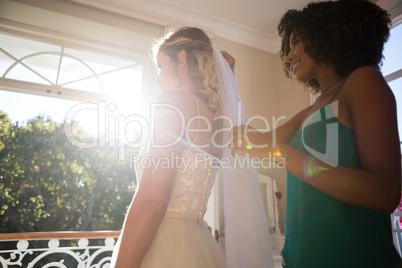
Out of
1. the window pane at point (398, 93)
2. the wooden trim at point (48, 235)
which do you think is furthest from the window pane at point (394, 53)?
the wooden trim at point (48, 235)

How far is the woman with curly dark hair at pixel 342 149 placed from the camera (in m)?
0.59

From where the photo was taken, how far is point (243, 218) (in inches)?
42.1

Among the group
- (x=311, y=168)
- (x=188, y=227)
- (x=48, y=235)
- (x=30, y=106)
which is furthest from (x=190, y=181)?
(x=30, y=106)

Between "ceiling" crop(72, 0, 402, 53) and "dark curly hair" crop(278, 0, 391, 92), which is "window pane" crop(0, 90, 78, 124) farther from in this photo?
"dark curly hair" crop(278, 0, 391, 92)

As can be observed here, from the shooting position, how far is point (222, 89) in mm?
1279

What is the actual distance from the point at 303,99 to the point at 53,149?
1023cm

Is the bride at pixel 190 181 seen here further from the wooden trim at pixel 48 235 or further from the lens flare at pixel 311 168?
the wooden trim at pixel 48 235

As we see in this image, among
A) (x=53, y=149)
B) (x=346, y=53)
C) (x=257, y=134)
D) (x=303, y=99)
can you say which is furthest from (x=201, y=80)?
(x=53, y=149)

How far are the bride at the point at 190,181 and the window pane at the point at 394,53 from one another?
2.15 meters

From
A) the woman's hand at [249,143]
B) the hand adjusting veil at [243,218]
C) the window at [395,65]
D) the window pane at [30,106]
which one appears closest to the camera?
the woman's hand at [249,143]

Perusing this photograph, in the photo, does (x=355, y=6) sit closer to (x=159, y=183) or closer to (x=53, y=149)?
(x=159, y=183)

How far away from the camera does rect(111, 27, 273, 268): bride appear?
0.91m

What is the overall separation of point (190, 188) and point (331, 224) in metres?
0.57

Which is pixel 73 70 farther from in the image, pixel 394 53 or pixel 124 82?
pixel 394 53
